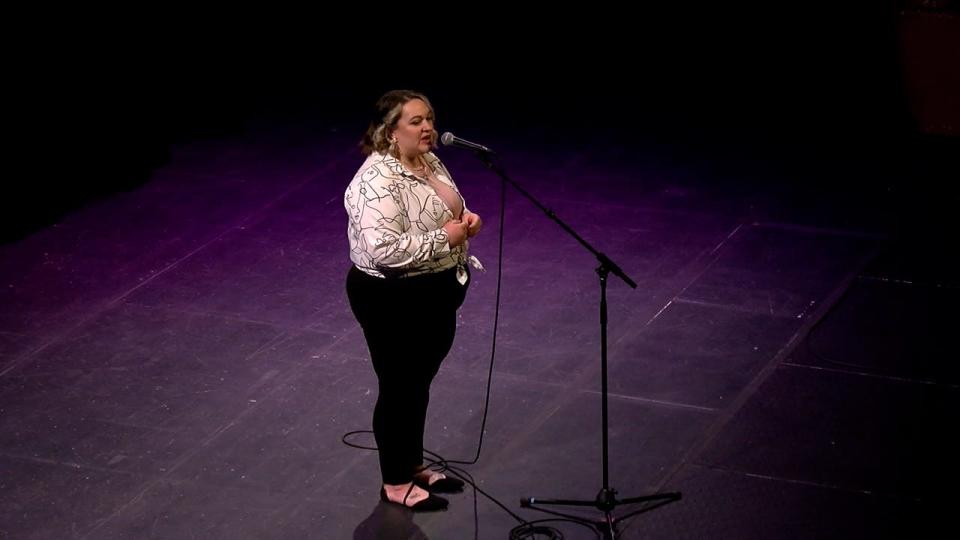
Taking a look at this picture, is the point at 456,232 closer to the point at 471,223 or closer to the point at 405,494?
the point at 471,223

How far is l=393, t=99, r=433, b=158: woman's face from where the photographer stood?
5129 millimetres

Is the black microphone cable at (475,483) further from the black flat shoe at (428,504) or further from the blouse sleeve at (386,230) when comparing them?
the blouse sleeve at (386,230)

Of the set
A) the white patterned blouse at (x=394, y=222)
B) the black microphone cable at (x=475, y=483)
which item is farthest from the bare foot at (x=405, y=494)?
the white patterned blouse at (x=394, y=222)

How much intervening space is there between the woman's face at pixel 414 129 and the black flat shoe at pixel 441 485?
134 centimetres

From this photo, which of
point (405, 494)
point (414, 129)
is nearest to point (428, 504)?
point (405, 494)

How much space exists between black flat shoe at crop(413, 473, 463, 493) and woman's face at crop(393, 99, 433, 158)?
1.34 metres

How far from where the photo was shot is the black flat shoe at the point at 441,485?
18.4 feet

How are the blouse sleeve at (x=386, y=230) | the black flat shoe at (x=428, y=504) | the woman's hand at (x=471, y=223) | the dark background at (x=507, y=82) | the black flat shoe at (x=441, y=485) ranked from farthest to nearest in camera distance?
the dark background at (x=507, y=82) → the black flat shoe at (x=441, y=485) → the black flat shoe at (x=428, y=504) → the woman's hand at (x=471, y=223) → the blouse sleeve at (x=386, y=230)

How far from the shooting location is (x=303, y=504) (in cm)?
561

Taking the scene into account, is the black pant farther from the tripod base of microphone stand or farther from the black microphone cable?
the tripod base of microphone stand

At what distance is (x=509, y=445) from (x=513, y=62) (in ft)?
18.8

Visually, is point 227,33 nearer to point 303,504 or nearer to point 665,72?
point 665,72

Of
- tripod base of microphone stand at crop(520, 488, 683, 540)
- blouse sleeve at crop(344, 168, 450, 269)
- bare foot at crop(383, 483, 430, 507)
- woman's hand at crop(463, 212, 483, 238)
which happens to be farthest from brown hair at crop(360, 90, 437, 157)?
tripod base of microphone stand at crop(520, 488, 683, 540)

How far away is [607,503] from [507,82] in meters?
6.00
